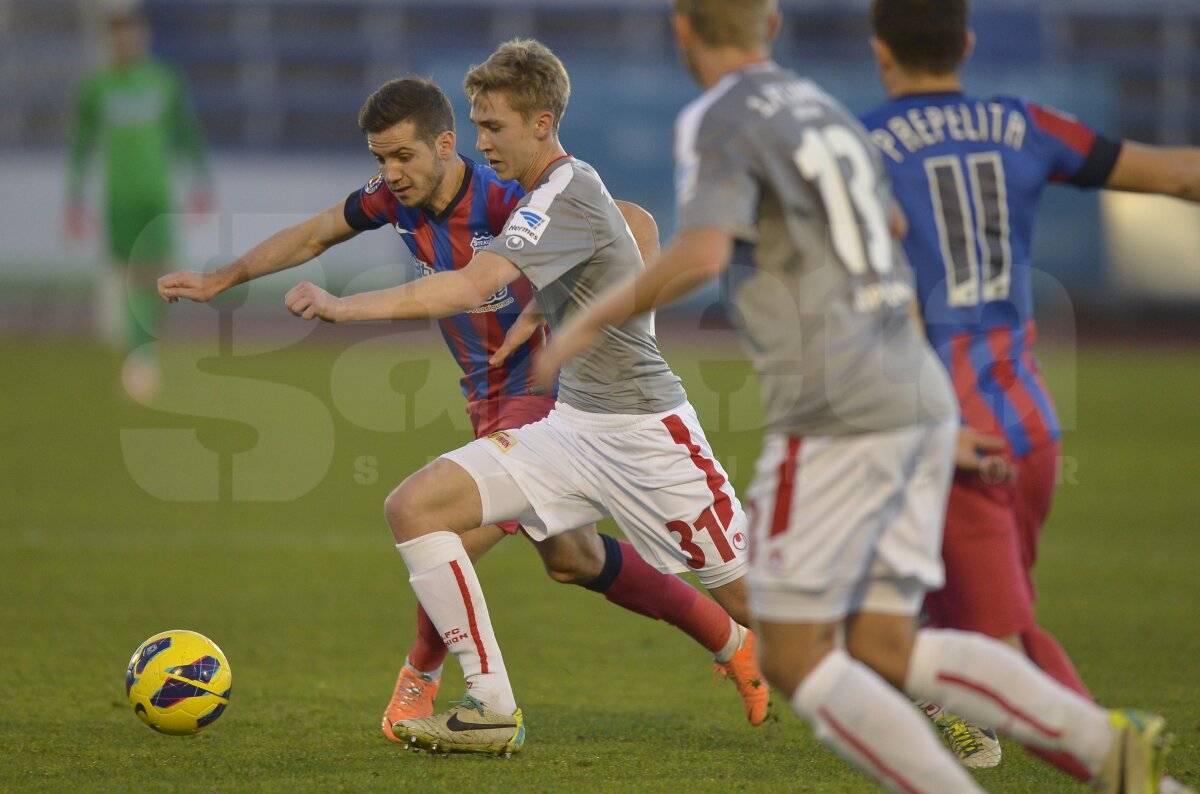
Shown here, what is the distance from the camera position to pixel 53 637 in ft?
19.7

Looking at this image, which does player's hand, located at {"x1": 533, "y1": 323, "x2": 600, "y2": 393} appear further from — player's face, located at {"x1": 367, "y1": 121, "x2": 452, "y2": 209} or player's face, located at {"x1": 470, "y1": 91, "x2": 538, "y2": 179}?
player's face, located at {"x1": 367, "y1": 121, "x2": 452, "y2": 209}

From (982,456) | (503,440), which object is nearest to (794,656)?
(982,456)

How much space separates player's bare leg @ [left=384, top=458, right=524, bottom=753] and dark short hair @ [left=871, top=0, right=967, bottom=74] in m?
1.90

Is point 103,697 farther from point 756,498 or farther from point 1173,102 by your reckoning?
point 1173,102

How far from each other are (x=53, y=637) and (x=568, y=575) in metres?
2.43

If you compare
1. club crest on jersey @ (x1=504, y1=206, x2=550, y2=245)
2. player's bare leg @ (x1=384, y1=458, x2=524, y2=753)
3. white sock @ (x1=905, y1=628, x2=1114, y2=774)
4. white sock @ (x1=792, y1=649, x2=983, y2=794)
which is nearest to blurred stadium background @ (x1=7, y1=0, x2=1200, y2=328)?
player's bare leg @ (x1=384, y1=458, x2=524, y2=753)

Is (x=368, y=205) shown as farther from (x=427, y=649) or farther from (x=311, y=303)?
(x=427, y=649)

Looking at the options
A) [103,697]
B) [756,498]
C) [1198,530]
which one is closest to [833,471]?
[756,498]

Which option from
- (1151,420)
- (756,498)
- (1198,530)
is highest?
(756,498)

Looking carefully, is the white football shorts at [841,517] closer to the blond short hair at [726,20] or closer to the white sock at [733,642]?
the blond short hair at [726,20]

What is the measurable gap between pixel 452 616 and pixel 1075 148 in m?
2.21

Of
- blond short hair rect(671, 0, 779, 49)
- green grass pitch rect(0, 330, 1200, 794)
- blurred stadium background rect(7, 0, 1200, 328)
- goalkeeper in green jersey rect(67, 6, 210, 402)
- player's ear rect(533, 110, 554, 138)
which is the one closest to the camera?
blond short hair rect(671, 0, 779, 49)

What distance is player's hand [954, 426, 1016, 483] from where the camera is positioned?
3272 millimetres

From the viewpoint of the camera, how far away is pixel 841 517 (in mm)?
3020
